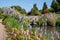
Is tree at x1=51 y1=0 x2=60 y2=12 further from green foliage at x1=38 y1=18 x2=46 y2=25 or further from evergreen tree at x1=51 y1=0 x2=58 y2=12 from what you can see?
green foliage at x1=38 y1=18 x2=46 y2=25

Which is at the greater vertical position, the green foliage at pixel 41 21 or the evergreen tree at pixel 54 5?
the evergreen tree at pixel 54 5

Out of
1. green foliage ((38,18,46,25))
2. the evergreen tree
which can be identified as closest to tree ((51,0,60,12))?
the evergreen tree

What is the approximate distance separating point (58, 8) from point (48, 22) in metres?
22.1

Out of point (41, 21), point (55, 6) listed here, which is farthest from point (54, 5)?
point (41, 21)

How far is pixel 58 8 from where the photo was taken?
5925 cm

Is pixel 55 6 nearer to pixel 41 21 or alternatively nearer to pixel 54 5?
pixel 54 5

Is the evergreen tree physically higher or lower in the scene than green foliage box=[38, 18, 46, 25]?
higher

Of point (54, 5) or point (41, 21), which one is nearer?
point (41, 21)

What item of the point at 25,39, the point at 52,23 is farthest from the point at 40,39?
the point at 52,23

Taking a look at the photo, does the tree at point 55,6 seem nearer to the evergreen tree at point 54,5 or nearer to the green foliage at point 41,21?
the evergreen tree at point 54,5

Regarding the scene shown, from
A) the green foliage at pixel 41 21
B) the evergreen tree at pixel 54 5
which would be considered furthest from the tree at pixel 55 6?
the green foliage at pixel 41 21

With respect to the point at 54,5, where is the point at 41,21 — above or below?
below

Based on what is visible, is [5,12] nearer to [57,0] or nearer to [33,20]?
[33,20]

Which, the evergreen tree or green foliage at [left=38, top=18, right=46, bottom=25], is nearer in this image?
green foliage at [left=38, top=18, right=46, bottom=25]
